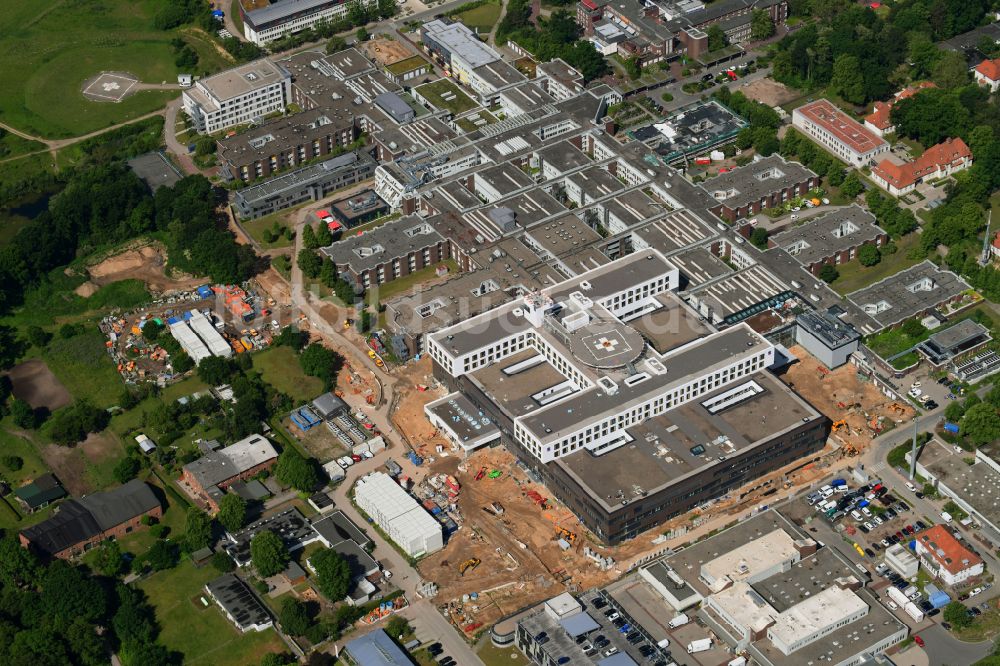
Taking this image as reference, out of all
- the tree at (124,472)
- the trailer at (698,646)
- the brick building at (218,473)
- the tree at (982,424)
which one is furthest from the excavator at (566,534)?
the tree at (124,472)

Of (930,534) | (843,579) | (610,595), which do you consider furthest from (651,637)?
(930,534)

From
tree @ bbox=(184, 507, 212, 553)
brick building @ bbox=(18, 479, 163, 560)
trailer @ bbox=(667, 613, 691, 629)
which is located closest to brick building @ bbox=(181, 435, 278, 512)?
brick building @ bbox=(18, 479, 163, 560)

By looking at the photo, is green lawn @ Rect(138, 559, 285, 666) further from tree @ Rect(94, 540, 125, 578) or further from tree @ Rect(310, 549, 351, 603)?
tree @ Rect(310, 549, 351, 603)

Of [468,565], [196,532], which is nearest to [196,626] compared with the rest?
[196,532]

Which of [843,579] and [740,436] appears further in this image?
[740,436]

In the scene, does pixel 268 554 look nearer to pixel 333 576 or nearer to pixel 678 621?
pixel 333 576

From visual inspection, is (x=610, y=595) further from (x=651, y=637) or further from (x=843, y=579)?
(x=843, y=579)
